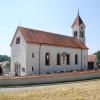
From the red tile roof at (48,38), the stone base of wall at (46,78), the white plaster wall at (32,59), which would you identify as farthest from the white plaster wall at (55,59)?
the stone base of wall at (46,78)

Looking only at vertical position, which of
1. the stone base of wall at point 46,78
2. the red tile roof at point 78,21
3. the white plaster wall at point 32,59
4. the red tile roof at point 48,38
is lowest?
the stone base of wall at point 46,78

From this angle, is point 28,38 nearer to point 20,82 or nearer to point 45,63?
point 45,63

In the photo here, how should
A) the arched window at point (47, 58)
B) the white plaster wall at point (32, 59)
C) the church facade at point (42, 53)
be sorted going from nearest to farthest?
the white plaster wall at point (32, 59), the church facade at point (42, 53), the arched window at point (47, 58)

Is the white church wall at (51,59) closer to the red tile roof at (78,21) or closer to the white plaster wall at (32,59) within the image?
the white plaster wall at (32,59)

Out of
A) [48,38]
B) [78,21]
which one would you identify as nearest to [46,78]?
[48,38]

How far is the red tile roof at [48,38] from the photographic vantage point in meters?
40.4

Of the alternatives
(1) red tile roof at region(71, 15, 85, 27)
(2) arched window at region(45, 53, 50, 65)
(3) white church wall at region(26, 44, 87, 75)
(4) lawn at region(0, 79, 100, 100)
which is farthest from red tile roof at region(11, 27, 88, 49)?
(4) lawn at region(0, 79, 100, 100)

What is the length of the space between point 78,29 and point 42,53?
17249 mm

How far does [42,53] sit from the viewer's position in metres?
41.4

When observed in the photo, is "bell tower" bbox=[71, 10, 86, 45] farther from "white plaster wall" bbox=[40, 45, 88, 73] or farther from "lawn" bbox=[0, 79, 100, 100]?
"lawn" bbox=[0, 79, 100, 100]

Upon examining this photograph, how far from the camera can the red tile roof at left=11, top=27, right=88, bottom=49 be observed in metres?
40.4

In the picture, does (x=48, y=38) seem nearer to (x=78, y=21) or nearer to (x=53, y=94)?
(x=78, y=21)

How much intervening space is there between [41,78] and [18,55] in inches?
522

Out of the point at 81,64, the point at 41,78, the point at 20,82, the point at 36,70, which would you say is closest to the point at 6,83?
the point at 20,82
